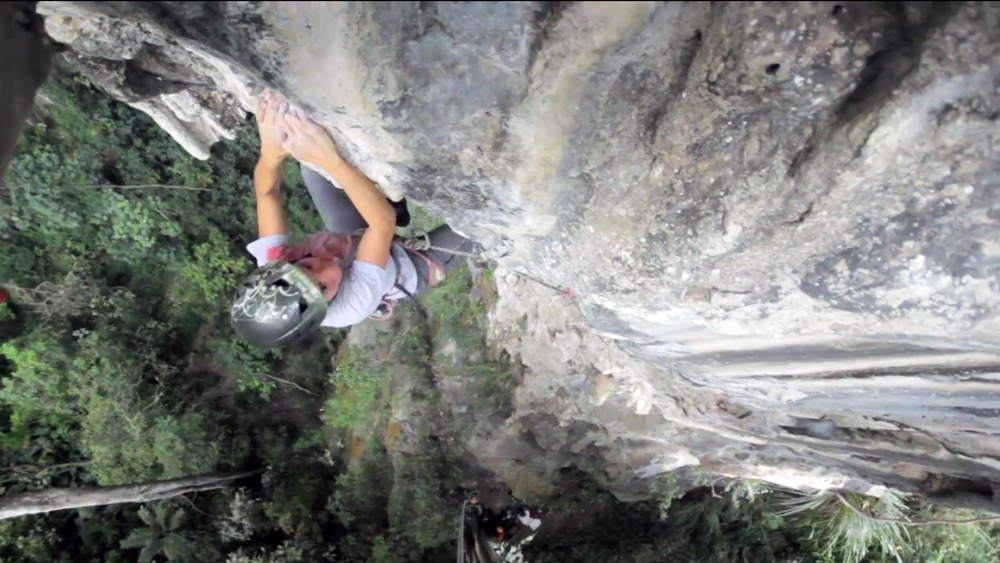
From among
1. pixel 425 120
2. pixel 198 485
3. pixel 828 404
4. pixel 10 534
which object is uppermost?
pixel 425 120

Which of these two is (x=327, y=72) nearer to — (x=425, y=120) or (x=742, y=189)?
(x=425, y=120)

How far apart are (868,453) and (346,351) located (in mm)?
4250

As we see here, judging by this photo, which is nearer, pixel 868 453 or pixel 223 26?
pixel 223 26

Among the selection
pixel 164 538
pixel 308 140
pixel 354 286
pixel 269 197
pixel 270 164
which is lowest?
pixel 164 538

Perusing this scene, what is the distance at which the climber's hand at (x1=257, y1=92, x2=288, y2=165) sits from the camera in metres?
2.05

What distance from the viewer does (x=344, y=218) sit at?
122 inches

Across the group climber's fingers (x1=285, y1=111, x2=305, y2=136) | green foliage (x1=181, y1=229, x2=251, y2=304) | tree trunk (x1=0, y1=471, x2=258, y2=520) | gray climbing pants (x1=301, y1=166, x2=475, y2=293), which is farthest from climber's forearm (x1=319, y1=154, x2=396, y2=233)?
tree trunk (x1=0, y1=471, x2=258, y2=520)

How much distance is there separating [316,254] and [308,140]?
0.82 m

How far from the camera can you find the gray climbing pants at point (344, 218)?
2982 millimetres

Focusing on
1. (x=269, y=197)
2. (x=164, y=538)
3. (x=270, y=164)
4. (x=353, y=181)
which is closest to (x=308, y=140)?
(x=353, y=181)

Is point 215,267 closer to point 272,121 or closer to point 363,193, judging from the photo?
point 363,193

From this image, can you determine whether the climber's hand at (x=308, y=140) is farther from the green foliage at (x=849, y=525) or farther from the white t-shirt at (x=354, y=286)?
the green foliage at (x=849, y=525)

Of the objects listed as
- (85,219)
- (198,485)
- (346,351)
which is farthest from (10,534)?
(346,351)

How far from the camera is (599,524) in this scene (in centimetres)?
530
